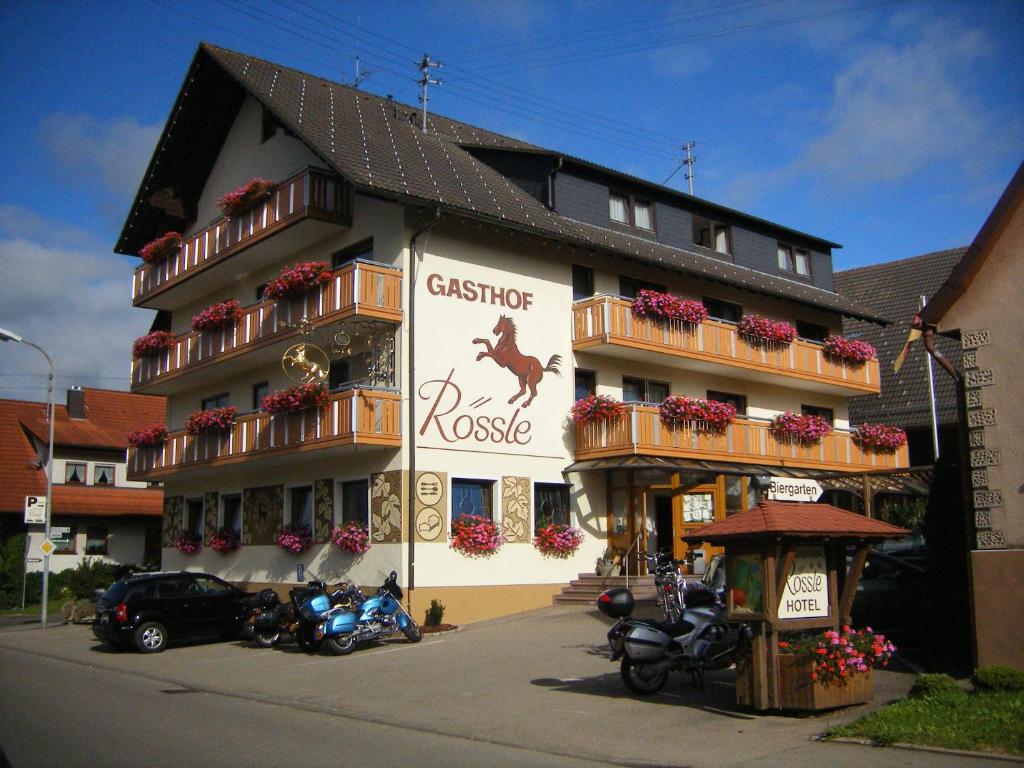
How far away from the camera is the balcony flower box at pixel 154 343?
3047 centimetres

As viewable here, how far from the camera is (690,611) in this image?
13.8 metres

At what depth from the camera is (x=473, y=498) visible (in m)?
23.3

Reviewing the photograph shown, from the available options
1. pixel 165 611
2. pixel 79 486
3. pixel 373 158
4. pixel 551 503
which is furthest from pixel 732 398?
pixel 79 486

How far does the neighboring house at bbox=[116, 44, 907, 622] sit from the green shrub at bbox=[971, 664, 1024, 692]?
12630mm

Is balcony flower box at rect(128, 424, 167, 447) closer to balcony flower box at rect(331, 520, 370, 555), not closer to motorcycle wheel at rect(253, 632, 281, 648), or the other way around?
balcony flower box at rect(331, 520, 370, 555)

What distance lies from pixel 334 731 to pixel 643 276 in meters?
18.5

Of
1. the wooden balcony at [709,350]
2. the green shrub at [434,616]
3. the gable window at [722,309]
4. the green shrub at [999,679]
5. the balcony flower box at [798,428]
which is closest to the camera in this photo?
the green shrub at [999,679]

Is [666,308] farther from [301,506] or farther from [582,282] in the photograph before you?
[301,506]

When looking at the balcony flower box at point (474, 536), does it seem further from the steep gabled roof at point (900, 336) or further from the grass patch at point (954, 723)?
the steep gabled roof at point (900, 336)

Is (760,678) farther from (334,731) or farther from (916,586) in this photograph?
(916,586)

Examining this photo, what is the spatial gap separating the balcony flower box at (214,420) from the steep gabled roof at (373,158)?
727cm

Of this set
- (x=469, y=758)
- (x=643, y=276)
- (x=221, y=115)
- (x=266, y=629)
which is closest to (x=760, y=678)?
(x=469, y=758)

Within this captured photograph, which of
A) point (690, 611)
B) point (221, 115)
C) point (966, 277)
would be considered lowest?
point (690, 611)

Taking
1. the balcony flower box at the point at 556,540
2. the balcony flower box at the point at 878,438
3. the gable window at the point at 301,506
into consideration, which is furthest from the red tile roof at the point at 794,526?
the balcony flower box at the point at 878,438
